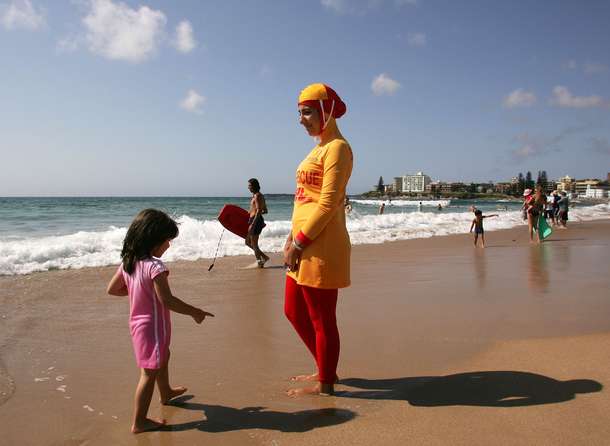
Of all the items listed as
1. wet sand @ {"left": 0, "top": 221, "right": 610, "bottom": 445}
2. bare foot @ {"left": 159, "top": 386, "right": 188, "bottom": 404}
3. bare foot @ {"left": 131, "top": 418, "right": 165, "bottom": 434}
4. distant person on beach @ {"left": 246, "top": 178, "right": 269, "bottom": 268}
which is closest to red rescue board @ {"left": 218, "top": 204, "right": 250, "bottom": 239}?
wet sand @ {"left": 0, "top": 221, "right": 610, "bottom": 445}

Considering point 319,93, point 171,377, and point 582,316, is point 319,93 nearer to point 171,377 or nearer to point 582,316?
point 171,377

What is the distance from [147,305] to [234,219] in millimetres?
3447

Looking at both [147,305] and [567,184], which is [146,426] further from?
[567,184]

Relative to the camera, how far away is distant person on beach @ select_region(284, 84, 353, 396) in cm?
271

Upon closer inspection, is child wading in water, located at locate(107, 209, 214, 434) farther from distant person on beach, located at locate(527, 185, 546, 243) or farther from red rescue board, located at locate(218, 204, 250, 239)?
distant person on beach, located at locate(527, 185, 546, 243)

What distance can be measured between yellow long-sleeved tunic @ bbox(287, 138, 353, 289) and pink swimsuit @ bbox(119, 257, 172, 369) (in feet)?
2.79

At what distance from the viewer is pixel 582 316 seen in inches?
183

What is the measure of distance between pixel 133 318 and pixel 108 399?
0.77 meters

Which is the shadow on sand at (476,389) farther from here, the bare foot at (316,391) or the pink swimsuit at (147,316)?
the pink swimsuit at (147,316)

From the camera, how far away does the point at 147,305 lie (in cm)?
249

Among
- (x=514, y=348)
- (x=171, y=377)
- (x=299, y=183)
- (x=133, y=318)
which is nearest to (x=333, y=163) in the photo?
(x=299, y=183)

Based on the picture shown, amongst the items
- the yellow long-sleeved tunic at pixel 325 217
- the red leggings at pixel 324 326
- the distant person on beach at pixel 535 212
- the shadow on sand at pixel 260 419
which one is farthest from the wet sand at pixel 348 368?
the distant person on beach at pixel 535 212

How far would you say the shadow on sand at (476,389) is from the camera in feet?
9.06

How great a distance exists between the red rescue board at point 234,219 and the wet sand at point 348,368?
A: 0.90 meters
